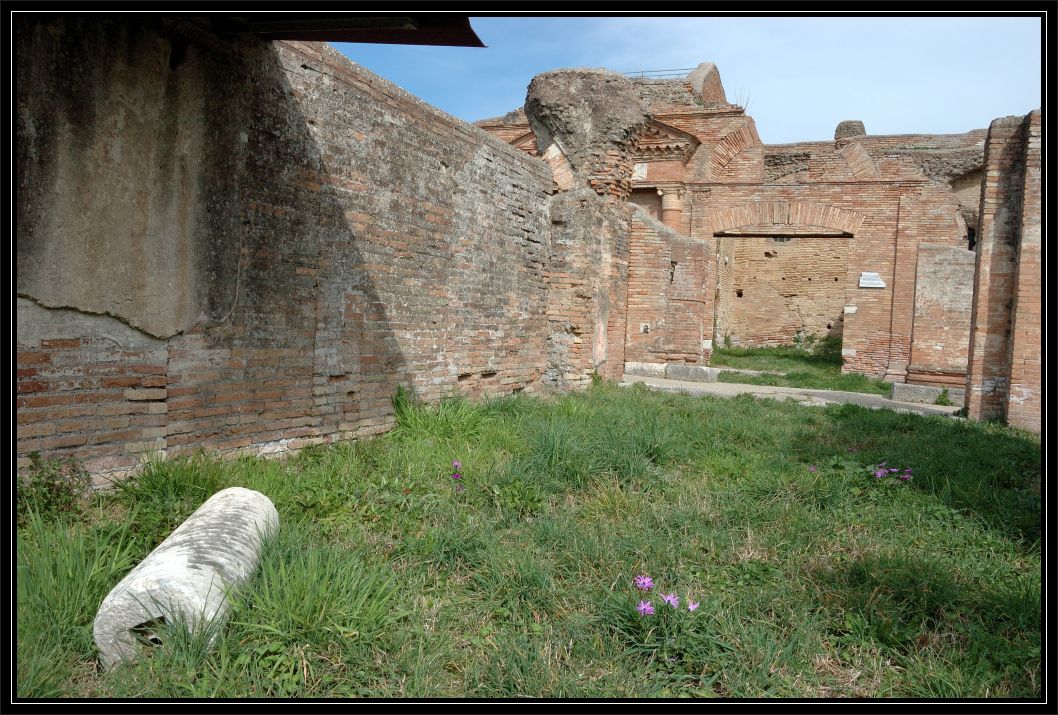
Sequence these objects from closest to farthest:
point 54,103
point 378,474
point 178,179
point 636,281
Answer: point 54,103 → point 178,179 → point 378,474 → point 636,281

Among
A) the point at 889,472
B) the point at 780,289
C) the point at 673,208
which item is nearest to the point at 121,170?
the point at 889,472

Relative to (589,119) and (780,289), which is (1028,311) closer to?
(589,119)

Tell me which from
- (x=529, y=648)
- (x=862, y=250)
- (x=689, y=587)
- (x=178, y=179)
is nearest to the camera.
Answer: (x=529, y=648)

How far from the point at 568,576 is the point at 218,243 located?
122 inches

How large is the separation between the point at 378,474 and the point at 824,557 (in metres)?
2.82

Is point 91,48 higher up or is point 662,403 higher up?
point 91,48

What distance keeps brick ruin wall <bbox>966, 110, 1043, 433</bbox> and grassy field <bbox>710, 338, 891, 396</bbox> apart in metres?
4.32

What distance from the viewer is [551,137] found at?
31.5 ft

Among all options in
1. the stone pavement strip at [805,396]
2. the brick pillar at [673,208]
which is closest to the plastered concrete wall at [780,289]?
the brick pillar at [673,208]

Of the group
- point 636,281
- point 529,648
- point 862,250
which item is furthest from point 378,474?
point 862,250

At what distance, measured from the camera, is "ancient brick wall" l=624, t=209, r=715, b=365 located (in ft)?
48.2

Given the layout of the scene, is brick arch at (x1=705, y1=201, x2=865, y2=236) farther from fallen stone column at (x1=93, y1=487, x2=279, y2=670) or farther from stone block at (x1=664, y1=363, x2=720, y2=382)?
fallen stone column at (x1=93, y1=487, x2=279, y2=670)

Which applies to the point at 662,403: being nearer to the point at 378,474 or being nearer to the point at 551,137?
the point at 551,137

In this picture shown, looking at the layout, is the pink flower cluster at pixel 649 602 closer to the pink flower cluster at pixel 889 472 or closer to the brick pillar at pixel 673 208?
the pink flower cluster at pixel 889 472
